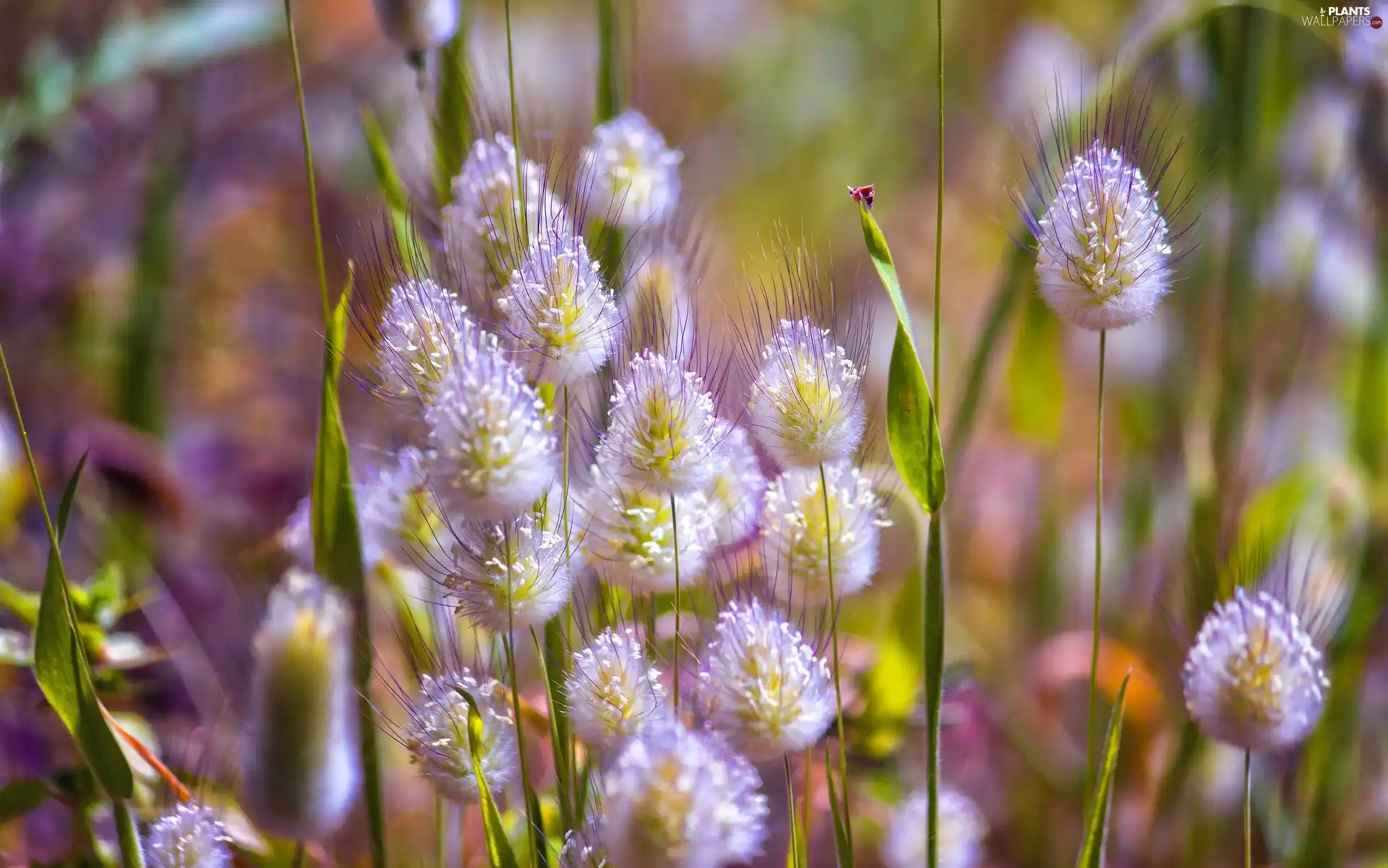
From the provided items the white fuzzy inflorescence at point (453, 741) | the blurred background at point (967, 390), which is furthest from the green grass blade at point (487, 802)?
the blurred background at point (967, 390)

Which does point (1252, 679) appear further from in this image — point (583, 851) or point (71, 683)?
point (71, 683)

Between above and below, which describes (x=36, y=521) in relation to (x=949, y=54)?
below

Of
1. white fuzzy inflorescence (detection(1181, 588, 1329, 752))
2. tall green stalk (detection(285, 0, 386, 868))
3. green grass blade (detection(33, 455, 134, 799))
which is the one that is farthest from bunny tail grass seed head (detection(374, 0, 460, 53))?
white fuzzy inflorescence (detection(1181, 588, 1329, 752))

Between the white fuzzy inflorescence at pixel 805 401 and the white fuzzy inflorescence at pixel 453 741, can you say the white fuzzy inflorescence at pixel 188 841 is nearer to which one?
the white fuzzy inflorescence at pixel 453 741

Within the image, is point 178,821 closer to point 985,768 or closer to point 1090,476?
point 985,768

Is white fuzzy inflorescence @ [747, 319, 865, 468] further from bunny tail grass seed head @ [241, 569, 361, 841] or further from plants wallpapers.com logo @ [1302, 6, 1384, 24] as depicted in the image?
plants wallpapers.com logo @ [1302, 6, 1384, 24]

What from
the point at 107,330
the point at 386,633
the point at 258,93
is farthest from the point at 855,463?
the point at 258,93
